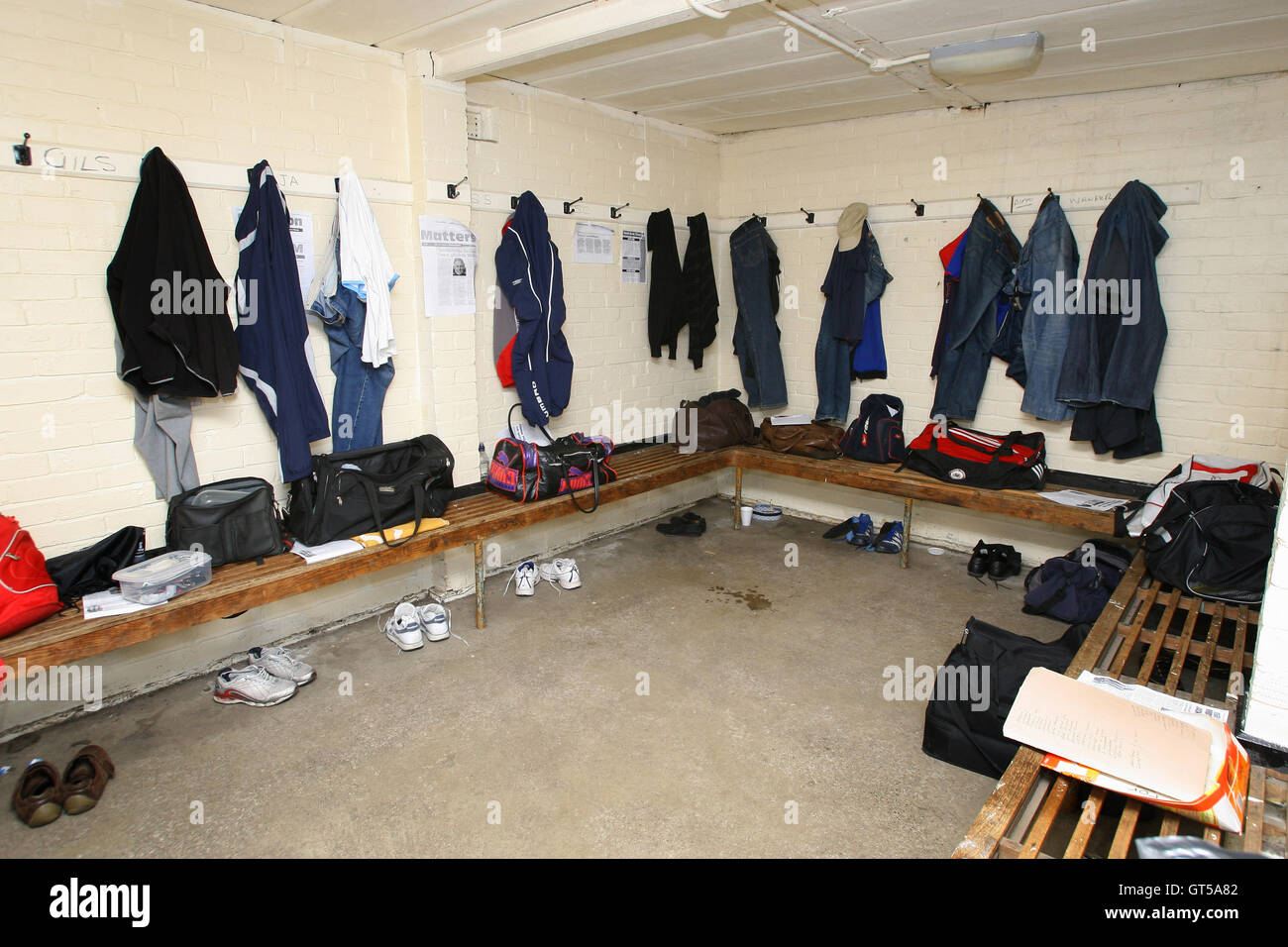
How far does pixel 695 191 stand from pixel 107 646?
402 cm

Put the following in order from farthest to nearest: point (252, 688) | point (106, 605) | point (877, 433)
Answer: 1. point (877, 433)
2. point (252, 688)
3. point (106, 605)

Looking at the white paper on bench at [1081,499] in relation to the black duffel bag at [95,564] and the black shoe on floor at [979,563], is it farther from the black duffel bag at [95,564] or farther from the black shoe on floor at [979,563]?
the black duffel bag at [95,564]

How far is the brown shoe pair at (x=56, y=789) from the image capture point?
2.10m

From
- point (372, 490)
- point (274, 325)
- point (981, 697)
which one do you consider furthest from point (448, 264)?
point (981, 697)

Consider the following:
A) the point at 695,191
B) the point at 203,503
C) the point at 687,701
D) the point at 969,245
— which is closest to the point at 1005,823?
the point at 687,701

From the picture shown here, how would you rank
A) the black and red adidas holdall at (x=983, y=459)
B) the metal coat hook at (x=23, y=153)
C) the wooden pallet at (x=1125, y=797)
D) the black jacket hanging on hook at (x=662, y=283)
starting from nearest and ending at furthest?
1. the wooden pallet at (x=1125, y=797)
2. the metal coat hook at (x=23, y=153)
3. the black and red adidas holdall at (x=983, y=459)
4. the black jacket hanging on hook at (x=662, y=283)

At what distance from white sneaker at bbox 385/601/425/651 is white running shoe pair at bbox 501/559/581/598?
61cm

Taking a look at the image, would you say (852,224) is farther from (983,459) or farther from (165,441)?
(165,441)

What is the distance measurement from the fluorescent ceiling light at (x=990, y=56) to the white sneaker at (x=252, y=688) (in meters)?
3.59

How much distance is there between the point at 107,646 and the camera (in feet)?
7.63

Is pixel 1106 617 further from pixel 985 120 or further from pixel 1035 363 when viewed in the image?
pixel 985 120

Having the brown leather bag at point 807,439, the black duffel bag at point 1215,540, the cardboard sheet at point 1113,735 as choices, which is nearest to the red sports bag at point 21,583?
the cardboard sheet at point 1113,735

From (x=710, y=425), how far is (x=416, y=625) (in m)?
2.26

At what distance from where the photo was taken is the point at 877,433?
438 centimetres
